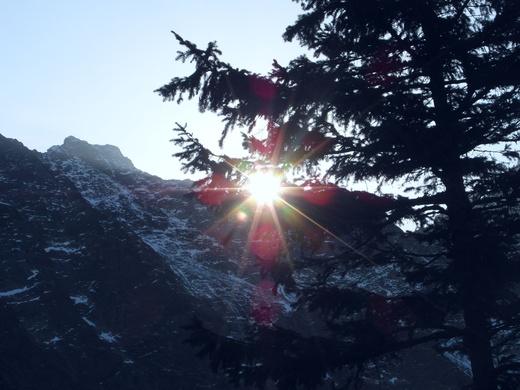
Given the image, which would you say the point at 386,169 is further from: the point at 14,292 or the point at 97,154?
the point at 97,154

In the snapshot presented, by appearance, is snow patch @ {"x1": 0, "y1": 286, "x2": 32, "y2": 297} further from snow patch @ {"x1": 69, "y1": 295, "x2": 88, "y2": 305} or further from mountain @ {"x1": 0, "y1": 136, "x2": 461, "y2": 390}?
snow patch @ {"x1": 69, "y1": 295, "x2": 88, "y2": 305}

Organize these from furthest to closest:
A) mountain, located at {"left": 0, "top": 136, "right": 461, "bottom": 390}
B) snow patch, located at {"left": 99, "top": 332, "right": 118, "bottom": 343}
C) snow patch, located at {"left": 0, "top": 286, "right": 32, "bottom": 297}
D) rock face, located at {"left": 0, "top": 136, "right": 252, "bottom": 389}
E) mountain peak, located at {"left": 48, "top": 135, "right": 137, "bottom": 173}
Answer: mountain peak, located at {"left": 48, "top": 135, "right": 137, "bottom": 173}
snow patch, located at {"left": 0, "top": 286, "right": 32, "bottom": 297}
snow patch, located at {"left": 99, "top": 332, "right": 118, "bottom": 343}
mountain, located at {"left": 0, "top": 136, "right": 461, "bottom": 390}
rock face, located at {"left": 0, "top": 136, "right": 252, "bottom": 389}

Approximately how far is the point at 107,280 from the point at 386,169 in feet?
386

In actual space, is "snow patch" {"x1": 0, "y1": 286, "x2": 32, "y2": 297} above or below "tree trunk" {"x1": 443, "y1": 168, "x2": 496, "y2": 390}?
below

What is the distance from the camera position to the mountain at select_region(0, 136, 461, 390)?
330 feet

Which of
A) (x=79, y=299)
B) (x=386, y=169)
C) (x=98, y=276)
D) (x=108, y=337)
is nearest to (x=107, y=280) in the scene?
(x=98, y=276)

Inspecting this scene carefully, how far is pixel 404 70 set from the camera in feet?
32.7

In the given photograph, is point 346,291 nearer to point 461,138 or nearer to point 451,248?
point 451,248

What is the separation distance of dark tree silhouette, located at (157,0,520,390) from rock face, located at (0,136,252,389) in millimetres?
91141

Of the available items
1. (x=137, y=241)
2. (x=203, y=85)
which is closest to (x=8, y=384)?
(x=137, y=241)

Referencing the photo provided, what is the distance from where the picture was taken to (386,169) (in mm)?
9086

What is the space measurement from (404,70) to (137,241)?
4885 inches

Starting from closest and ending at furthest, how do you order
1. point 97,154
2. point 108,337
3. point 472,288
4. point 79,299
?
point 472,288
point 108,337
point 79,299
point 97,154

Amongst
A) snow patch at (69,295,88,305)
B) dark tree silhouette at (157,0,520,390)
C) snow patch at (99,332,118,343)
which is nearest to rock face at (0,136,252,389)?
snow patch at (99,332,118,343)
